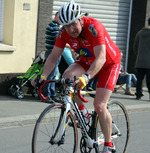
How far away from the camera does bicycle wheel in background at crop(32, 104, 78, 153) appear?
4.05 metres

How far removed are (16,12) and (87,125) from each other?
6.21 meters

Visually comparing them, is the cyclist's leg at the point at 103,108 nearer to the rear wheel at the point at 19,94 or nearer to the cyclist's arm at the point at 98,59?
the cyclist's arm at the point at 98,59

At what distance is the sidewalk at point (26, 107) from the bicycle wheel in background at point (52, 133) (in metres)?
2.56

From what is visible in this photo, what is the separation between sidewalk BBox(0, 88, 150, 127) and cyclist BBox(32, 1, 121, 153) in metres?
2.63

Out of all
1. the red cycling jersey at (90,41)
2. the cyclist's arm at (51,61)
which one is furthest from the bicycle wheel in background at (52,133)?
the red cycling jersey at (90,41)

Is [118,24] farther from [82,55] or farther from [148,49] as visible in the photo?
[82,55]

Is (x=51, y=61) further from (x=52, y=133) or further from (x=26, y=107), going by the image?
(x=26, y=107)

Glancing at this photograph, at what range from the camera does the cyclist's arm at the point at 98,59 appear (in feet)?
13.9

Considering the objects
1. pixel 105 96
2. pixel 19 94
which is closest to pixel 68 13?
pixel 105 96

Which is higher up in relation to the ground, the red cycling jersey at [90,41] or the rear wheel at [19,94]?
the red cycling jersey at [90,41]

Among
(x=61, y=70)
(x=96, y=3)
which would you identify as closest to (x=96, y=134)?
(x=61, y=70)

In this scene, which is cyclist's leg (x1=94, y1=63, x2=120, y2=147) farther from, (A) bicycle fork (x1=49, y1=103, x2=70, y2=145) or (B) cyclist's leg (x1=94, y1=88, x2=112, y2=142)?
(A) bicycle fork (x1=49, y1=103, x2=70, y2=145)

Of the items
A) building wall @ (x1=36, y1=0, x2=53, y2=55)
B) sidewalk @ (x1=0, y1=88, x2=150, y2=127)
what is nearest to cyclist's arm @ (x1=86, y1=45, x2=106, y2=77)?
sidewalk @ (x1=0, y1=88, x2=150, y2=127)

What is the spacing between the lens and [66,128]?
13.9ft
